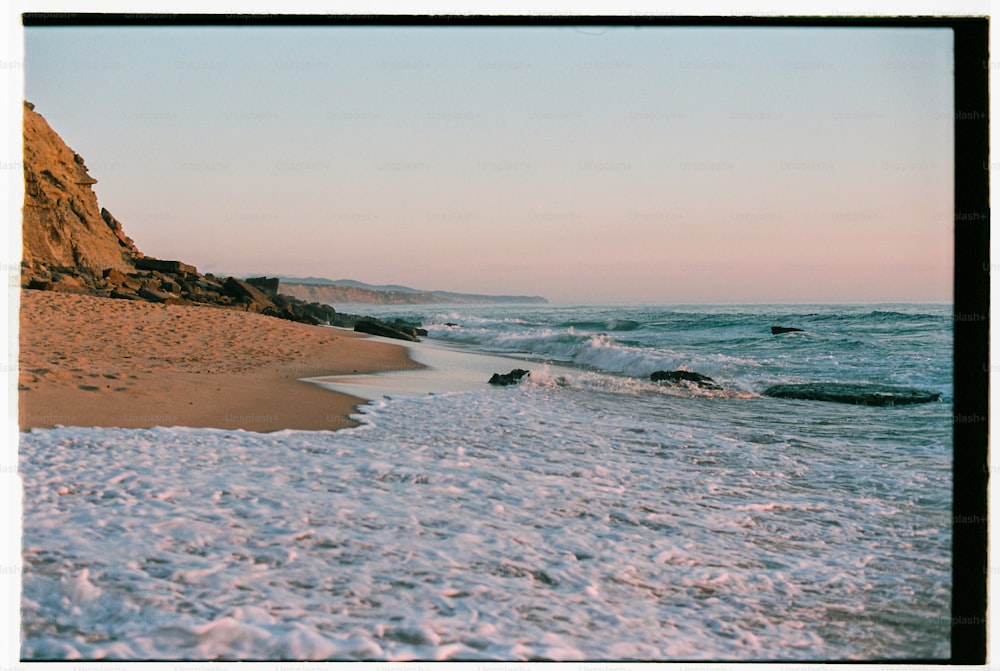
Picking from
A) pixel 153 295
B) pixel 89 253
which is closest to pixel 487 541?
pixel 153 295

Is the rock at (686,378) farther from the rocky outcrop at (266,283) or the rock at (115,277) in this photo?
the rocky outcrop at (266,283)

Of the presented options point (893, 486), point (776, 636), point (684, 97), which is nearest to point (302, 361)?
point (684, 97)

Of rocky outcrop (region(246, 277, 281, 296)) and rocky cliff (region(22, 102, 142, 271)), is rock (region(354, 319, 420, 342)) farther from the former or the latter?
rocky cliff (region(22, 102, 142, 271))

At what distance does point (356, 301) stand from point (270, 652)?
23515 mm

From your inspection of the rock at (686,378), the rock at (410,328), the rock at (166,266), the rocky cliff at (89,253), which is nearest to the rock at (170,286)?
the rocky cliff at (89,253)

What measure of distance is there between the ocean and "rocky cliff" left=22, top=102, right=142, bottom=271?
13.2m

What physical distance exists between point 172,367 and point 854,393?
324 inches

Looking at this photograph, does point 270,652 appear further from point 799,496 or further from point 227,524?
point 799,496

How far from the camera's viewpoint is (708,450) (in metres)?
6.00

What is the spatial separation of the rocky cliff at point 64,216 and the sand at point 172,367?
5.30 metres

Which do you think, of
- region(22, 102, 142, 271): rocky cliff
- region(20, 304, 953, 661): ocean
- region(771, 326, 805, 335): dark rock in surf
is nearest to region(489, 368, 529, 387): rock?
region(20, 304, 953, 661): ocean

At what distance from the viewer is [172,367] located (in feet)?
26.3

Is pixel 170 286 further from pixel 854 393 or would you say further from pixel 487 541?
pixel 487 541

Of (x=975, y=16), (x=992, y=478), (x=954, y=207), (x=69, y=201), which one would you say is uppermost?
(x=69, y=201)
